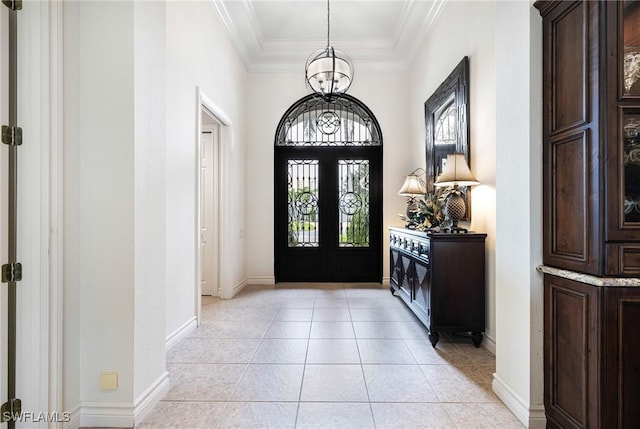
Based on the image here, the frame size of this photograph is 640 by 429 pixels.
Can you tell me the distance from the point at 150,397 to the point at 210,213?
3.08m

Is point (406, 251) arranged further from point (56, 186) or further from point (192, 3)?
point (192, 3)

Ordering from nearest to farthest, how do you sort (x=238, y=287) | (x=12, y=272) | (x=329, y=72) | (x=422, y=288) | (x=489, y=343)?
(x=12, y=272), (x=489, y=343), (x=422, y=288), (x=329, y=72), (x=238, y=287)

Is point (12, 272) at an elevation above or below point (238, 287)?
above

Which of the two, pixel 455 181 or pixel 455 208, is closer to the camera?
pixel 455 181

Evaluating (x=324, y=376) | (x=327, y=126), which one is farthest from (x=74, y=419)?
(x=327, y=126)

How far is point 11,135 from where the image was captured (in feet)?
5.52

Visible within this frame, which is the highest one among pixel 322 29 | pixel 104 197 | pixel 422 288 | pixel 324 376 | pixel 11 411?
pixel 322 29

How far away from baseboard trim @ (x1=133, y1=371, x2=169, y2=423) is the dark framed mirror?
3.08 meters

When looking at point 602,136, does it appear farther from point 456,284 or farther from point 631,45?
point 456,284

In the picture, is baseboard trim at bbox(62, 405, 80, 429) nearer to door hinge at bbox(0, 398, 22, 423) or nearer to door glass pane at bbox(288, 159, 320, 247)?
door hinge at bbox(0, 398, 22, 423)

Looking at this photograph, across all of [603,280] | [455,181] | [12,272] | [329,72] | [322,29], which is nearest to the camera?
[603,280]

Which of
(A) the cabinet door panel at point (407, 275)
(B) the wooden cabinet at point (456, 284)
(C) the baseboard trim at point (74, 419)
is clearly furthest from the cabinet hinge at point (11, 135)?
(A) the cabinet door panel at point (407, 275)

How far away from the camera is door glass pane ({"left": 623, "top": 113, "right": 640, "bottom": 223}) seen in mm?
1525

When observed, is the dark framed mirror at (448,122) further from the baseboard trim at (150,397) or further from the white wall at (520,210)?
the baseboard trim at (150,397)
